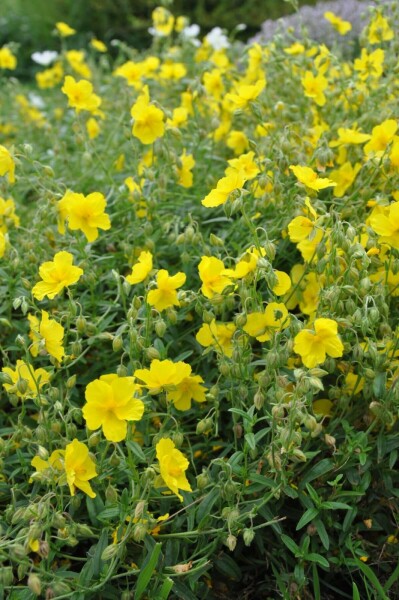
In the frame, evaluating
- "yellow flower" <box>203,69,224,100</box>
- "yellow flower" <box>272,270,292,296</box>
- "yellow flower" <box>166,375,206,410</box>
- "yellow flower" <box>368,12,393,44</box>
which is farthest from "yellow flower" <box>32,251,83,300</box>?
"yellow flower" <box>368,12,393,44</box>

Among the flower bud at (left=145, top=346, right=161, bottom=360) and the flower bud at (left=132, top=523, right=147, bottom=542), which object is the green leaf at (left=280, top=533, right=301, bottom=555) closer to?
the flower bud at (left=132, top=523, right=147, bottom=542)

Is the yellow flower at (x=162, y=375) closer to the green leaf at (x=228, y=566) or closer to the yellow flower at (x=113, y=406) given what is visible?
the yellow flower at (x=113, y=406)

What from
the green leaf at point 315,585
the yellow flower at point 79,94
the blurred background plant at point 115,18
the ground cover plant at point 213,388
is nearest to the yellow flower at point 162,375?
the ground cover plant at point 213,388

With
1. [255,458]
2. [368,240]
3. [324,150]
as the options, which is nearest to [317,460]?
[255,458]

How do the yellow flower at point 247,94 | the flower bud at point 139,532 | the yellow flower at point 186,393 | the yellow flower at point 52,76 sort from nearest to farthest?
the flower bud at point 139,532 → the yellow flower at point 186,393 → the yellow flower at point 247,94 → the yellow flower at point 52,76

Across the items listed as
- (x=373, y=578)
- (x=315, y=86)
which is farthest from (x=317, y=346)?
(x=315, y=86)

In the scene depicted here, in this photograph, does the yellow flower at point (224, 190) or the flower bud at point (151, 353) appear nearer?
the flower bud at point (151, 353)

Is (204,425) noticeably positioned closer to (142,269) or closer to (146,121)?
(142,269)
